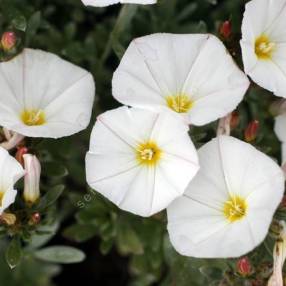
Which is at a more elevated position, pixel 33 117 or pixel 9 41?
pixel 9 41

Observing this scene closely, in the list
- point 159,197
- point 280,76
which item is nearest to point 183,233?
point 159,197

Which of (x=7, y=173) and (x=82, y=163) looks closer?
(x=7, y=173)

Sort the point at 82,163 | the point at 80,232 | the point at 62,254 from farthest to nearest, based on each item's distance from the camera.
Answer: the point at 82,163 < the point at 80,232 < the point at 62,254

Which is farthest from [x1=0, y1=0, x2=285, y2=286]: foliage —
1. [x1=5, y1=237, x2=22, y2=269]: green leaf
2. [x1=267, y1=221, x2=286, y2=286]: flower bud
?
[x1=267, y1=221, x2=286, y2=286]: flower bud

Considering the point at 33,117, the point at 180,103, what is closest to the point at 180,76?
the point at 180,103

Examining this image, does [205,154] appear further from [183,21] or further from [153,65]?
[183,21]

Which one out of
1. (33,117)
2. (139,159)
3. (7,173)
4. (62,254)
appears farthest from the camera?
(62,254)

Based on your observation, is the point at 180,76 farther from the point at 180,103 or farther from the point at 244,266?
the point at 244,266

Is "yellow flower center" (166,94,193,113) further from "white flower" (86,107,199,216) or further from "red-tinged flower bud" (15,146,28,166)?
"red-tinged flower bud" (15,146,28,166)
